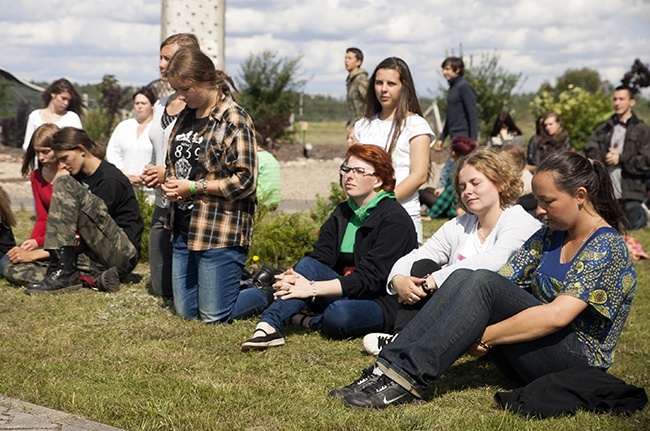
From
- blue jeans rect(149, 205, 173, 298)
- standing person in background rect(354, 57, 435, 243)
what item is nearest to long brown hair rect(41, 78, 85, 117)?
blue jeans rect(149, 205, 173, 298)

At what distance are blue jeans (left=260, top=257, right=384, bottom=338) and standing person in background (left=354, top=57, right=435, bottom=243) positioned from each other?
1002mm

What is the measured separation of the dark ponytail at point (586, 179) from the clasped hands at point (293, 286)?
1.75 metres

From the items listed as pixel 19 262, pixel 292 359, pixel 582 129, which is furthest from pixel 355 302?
pixel 582 129

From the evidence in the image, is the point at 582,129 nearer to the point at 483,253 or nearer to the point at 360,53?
the point at 360,53

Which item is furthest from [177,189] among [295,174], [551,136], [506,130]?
[295,174]

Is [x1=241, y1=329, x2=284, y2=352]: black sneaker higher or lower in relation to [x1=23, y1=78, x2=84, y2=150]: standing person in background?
lower

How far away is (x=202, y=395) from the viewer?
4148 millimetres

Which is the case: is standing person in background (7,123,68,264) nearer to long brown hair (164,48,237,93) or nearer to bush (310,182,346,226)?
long brown hair (164,48,237,93)

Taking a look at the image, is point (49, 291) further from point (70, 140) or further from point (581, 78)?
point (581, 78)

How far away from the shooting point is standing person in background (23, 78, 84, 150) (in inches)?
379

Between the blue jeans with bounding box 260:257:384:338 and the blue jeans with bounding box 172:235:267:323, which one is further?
the blue jeans with bounding box 172:235:267:323

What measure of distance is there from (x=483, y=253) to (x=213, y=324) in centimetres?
203

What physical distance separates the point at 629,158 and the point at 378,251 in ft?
23.4

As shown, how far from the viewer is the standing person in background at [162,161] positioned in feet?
21.0
